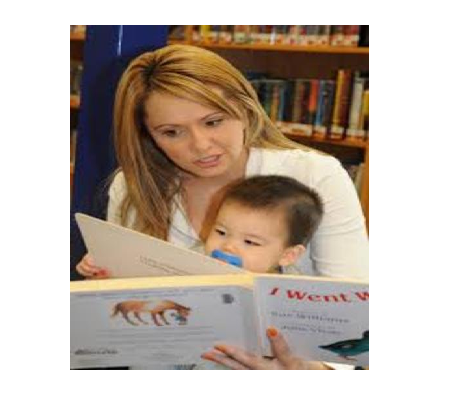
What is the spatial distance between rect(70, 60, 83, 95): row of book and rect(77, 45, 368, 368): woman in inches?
3.6

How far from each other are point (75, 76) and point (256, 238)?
499 millimetres

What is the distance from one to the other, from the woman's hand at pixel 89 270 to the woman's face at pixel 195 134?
27cm

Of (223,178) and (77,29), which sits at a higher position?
(77,29)

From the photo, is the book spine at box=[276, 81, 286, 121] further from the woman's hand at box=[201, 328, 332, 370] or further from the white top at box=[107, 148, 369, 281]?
the woman's hand at box=[201, 328, 332, 370]

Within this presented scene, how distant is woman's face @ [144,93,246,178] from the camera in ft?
3.79

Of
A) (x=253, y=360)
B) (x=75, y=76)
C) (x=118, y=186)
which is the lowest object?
(x=253, y=360)

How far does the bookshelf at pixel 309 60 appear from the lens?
115 cm

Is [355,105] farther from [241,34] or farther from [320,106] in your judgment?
[241,34]

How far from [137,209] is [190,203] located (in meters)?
0.11

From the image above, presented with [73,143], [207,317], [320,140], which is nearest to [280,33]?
[320,140]

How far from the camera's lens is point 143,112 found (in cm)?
117

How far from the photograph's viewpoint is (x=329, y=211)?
1.17 m
